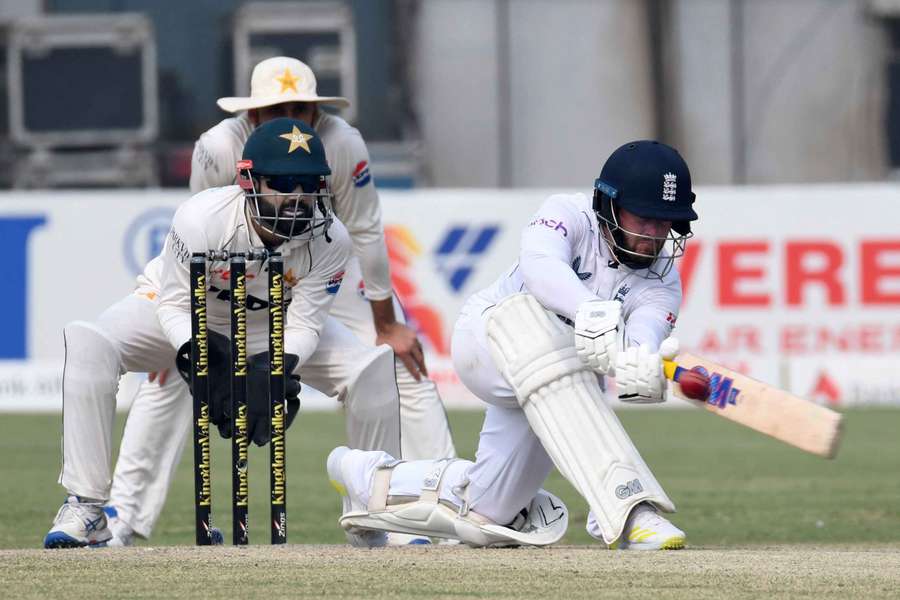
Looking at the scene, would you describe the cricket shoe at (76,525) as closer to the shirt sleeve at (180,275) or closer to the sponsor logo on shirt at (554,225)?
the shirt sleeve at (180,275)

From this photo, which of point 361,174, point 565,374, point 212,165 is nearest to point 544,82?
point 361,174

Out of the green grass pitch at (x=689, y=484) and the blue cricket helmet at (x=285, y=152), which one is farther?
the green grass pitch at (x=689, y=484)

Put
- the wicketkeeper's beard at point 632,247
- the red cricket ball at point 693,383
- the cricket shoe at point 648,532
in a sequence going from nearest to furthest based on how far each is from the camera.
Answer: the red cricket ball at point 693,383
the cricket shoe at point 648,532
the wicketkeeper's beard at point 632,247

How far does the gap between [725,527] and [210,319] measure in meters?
2.31

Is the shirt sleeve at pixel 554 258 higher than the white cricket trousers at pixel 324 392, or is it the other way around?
the shirt sleeve at pixel 554 258

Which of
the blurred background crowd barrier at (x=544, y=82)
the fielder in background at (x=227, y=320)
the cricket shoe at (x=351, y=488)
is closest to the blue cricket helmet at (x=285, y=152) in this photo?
the fielder in background at (x=227, y=320)

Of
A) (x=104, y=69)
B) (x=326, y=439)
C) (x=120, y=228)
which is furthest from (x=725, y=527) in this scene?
(x=104, y=69)

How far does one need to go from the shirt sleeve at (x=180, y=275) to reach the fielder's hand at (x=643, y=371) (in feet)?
4.86

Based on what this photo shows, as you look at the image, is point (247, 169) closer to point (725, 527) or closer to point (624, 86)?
point (725, 527)

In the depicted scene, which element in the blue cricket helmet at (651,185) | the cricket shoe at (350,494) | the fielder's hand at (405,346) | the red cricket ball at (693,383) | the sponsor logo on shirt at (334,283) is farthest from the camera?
the fielder's hand at (405,346)

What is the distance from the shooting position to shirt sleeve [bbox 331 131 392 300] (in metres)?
6.59

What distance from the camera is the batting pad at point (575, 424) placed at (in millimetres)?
5230

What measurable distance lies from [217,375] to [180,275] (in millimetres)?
401

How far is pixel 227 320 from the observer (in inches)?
236
